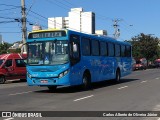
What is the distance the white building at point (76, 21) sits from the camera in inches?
2196

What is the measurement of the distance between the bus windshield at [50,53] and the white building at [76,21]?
117ft

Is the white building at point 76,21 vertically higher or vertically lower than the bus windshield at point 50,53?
higher

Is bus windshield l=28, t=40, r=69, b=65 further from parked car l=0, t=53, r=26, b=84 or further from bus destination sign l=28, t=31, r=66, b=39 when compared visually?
parked car l=0, t=53, r=26, b=84

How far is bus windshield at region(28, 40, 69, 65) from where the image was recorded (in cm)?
1808

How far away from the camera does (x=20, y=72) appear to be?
3162 centimetres

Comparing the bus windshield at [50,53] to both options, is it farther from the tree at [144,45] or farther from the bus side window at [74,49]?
the tree at [144,45]

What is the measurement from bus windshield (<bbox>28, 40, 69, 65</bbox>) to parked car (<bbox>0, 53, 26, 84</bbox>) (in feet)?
39.3

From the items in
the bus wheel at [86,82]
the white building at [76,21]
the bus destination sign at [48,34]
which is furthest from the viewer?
the white building at [76,21]

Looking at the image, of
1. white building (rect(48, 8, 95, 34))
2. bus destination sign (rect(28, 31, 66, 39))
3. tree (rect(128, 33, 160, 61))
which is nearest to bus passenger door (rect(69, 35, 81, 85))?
bus destination sign (rect(28, 31, 66, 39))

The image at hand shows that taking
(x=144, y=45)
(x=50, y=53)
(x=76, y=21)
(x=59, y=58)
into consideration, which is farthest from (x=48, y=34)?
(x=144, y=45)

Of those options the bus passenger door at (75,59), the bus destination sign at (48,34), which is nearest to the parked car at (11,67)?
the bus destination sign at (48,34)

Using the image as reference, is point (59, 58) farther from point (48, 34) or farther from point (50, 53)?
point (48, 34)

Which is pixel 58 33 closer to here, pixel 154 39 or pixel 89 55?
pixel 89 55

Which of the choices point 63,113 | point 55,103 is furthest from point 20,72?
point 63,113
